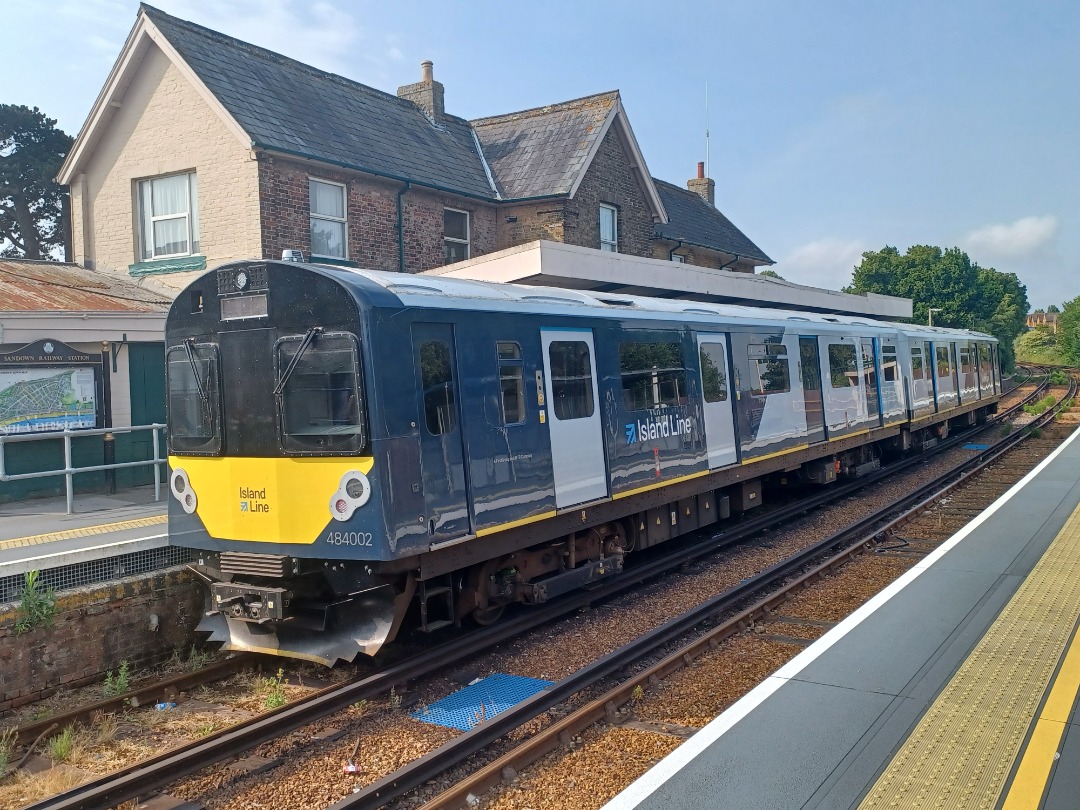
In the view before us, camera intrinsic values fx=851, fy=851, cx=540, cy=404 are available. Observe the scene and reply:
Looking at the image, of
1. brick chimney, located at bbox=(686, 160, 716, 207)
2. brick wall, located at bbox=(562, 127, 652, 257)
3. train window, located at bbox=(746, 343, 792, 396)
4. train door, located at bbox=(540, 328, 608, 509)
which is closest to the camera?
train door, located at bbox=(540, 328, 608, 509)

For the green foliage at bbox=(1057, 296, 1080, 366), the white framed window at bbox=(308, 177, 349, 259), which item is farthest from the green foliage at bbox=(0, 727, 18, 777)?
the green foliage at bbox=(1057, 296, 1080, 366)

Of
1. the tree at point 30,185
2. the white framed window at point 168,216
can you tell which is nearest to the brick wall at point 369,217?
the white framed window at point 168,216

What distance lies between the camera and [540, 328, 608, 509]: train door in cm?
794

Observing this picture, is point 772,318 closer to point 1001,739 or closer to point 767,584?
point 767,584

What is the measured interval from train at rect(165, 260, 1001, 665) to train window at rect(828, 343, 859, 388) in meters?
5.81

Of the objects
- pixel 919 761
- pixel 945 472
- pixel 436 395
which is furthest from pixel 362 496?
pixel 945 472

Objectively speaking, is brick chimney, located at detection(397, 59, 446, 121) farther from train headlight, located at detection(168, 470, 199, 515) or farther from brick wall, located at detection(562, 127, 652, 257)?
train headlight, located at detection(168, 470, 199, 515)

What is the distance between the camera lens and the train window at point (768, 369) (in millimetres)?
11805

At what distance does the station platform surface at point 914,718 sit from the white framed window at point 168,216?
12.4 metres

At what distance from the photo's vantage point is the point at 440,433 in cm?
664

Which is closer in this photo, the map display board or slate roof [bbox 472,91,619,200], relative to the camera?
the map display board

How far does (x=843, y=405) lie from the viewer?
14.6 meters

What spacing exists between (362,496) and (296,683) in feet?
6.00

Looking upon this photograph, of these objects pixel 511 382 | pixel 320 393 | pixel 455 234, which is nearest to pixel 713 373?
pixel 511 382
